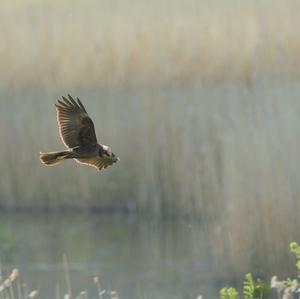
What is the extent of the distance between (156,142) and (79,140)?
418 centimetres

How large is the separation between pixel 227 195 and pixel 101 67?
1.88 metres

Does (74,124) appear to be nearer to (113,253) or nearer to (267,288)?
(267,288)

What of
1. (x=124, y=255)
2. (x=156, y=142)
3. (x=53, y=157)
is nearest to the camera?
(x=53, y=157)

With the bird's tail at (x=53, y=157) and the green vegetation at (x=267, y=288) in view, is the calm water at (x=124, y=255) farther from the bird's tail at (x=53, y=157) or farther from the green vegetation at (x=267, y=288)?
the bird's tail at (x=53, y=157)

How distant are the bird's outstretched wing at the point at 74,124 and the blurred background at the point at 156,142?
10.0 ft

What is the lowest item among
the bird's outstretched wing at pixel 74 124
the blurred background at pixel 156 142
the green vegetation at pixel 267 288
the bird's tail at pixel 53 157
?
the green vegetation at pixel 267 288

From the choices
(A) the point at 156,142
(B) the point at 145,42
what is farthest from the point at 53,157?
(B) the point at 145,42

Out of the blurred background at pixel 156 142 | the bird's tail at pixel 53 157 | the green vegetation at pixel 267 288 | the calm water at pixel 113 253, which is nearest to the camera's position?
the green vegetation at pixel 267 288

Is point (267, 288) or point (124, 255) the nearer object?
point (267, 288)

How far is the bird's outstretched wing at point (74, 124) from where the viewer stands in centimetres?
647

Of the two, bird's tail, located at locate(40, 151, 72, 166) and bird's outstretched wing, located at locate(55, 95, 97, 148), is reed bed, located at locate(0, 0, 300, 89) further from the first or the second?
bird's tail, located at locate(40, 151, 72, 166)

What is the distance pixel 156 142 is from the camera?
1063 centimetres

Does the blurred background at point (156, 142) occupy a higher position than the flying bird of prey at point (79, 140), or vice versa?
the blurred background at point (156, 142)

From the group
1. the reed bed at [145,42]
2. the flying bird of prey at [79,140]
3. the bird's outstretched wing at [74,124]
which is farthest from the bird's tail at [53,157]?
the reed bed at [145,42]
